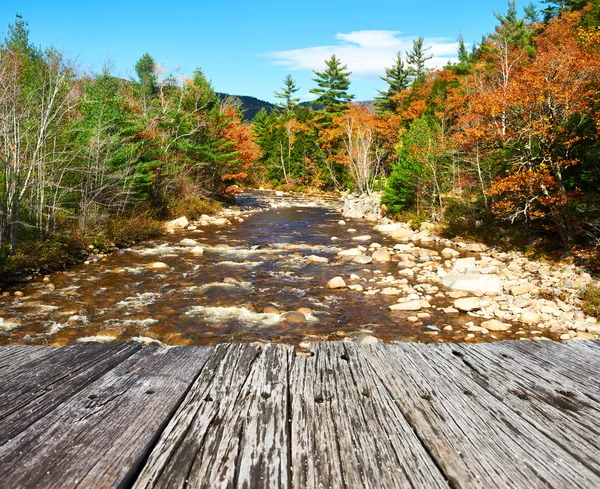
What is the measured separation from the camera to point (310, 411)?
1263 millimetres

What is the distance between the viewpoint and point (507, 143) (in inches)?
481

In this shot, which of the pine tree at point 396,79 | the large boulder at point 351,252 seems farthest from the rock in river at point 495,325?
the pine tree at point 396,79

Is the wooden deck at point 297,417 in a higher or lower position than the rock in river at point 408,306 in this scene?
higher

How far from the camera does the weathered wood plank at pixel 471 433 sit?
99cm

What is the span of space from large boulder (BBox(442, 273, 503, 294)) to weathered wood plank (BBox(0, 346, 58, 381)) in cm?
966

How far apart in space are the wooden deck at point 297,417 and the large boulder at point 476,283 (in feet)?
28.4

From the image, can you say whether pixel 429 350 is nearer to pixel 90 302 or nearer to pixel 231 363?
pixel 231 363

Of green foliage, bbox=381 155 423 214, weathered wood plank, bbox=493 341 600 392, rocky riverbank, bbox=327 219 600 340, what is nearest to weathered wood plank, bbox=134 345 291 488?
weathered wood plank, bbox=493 341 600 392

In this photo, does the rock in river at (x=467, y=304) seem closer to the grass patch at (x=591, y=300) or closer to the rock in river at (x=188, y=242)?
the grass patch at (x=591, y=300)

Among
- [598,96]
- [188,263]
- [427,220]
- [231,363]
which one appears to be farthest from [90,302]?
[427,220]

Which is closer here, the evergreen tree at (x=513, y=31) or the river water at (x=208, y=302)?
the river water at (x=208, y=302)

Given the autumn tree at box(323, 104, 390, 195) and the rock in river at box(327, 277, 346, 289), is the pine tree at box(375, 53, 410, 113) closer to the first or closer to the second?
the autumn tree at box(323, 104, 390, 195)

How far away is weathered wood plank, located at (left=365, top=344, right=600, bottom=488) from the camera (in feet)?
3.26

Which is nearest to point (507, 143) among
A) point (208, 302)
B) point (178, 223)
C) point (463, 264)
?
point (463, 264)
